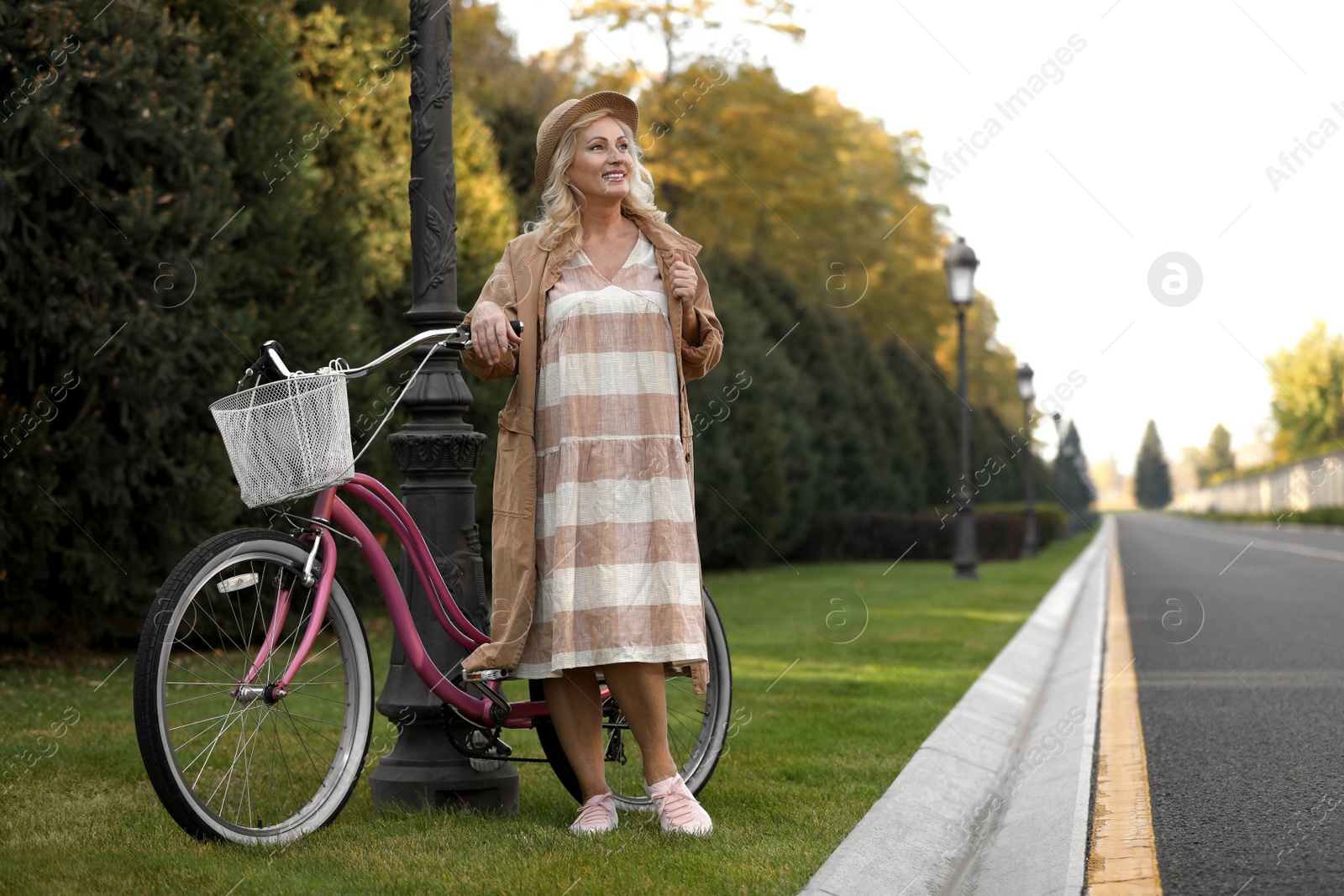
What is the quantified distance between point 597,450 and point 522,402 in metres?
0.28

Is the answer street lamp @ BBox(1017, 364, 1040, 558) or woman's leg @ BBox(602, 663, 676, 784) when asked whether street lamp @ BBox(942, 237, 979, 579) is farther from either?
woman's leg @ BBox(602, 663, 676, 784)

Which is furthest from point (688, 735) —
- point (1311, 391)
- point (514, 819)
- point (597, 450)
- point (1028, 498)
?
point (1311, 391)

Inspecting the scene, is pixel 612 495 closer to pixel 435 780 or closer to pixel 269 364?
pixel 269 364

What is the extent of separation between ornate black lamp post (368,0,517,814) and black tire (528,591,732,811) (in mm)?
257

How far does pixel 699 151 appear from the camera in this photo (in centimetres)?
2480

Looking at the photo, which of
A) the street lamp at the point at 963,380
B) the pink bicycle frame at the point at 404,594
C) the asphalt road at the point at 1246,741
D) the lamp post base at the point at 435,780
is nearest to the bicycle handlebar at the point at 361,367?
the pink bicycle frame at the point at 404,594

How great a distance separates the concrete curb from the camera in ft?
11.3

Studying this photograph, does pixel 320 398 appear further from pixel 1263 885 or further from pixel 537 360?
pixel 1263 885

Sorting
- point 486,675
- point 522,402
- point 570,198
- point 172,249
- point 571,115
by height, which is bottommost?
point 486,675

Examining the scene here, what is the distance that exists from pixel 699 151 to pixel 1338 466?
4434 centimetres

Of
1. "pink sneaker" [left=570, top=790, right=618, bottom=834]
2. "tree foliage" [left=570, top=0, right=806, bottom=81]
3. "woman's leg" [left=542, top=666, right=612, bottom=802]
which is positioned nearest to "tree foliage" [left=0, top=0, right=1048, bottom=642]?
"woman's leg" [left=542, top=666, right=612, bottom=802]

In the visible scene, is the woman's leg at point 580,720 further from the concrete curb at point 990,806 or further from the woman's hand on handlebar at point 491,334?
the woman's hand on handlebar at point 491,334

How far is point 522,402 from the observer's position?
3.69m

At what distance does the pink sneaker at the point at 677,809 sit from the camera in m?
3.66
